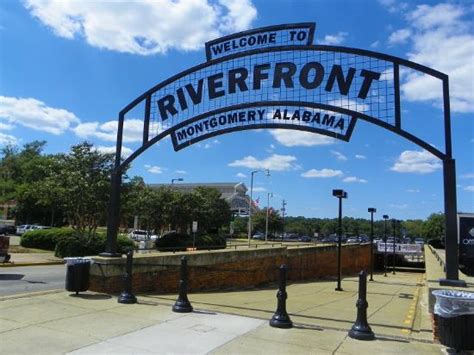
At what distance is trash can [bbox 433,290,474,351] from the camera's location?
6.55 m

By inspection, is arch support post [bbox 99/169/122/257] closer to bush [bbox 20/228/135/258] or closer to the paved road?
the paved road

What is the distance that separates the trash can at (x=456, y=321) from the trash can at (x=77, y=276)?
6928 millimetres

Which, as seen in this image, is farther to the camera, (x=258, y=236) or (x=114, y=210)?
(x=258, y=236)

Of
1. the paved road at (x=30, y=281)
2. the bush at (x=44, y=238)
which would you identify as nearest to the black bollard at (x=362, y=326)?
the paved road at (x=30, y=281)

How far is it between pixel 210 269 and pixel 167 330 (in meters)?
5.37

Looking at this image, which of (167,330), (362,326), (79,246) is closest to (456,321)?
(362,326)

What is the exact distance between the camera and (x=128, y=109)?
1289 centimetres

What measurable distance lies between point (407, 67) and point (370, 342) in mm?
5043

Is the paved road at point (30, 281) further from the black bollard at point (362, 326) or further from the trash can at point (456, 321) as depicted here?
the trash can at point (456, 321)

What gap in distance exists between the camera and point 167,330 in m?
7.80

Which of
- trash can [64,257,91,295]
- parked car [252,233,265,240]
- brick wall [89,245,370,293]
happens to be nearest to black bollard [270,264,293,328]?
brick wall [89,245,370,293]

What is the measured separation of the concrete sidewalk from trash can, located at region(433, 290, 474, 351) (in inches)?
18.3

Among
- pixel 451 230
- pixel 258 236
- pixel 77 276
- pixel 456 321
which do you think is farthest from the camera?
pixel 258 236

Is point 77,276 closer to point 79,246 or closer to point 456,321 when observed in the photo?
point 456,321
